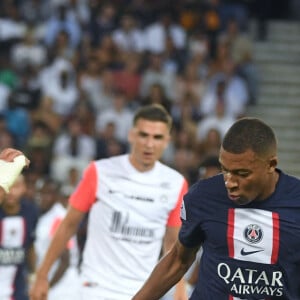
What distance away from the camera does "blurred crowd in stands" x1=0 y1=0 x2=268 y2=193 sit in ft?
50.2

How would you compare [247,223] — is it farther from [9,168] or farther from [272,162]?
[9,168]

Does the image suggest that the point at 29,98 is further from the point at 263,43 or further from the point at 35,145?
the point at 263,43

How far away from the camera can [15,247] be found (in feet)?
29.7

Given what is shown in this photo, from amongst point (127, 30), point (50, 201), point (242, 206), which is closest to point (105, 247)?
point (242, 206)

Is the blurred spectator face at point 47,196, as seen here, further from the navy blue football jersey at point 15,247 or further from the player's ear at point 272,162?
the player's ear at point 272,162

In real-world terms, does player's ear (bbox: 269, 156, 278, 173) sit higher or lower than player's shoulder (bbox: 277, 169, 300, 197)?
higher

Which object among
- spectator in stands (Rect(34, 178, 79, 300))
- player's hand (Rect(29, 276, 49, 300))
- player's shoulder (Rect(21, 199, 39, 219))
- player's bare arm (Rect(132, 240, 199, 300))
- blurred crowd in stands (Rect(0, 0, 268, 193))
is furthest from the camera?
blurred crowd in stands (Rect(0, 0, 268, 193))

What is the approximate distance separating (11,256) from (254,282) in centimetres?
399

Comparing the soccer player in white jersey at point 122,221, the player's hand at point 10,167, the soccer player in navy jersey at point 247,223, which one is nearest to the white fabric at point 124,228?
the soccer player in white jersey at point 122,221

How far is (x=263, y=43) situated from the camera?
18.1m

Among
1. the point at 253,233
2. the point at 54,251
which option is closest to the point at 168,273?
the point at 253,233

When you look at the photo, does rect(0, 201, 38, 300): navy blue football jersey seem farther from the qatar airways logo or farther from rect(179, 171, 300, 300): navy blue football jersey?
the qatar airways logo

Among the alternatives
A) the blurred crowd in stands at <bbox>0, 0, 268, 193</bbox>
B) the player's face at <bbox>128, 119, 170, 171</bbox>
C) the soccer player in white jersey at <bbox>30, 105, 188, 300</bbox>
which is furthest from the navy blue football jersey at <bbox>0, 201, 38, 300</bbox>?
the blurred crowd in stands at <bbox>0, 0, 268, 193</bbox>

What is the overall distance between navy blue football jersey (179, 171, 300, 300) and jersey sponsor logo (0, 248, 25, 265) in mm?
3667
